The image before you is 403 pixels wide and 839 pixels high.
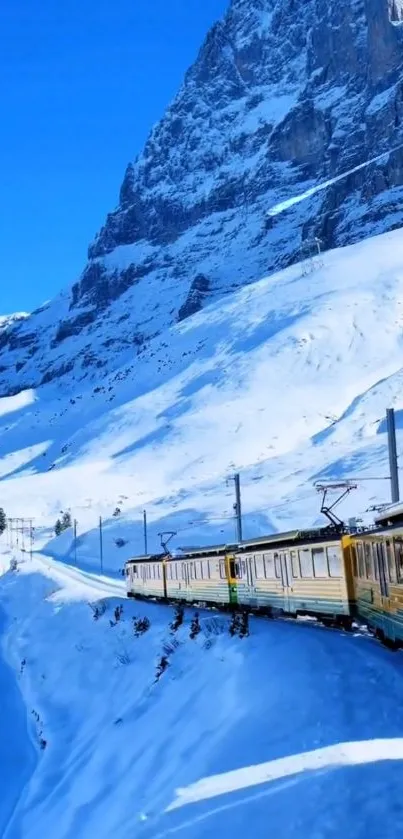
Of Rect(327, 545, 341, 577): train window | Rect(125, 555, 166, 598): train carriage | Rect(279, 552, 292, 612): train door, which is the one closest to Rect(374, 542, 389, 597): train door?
Rect(327, 545, 341, 577): train window

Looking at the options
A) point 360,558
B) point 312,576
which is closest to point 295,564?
point 312,576

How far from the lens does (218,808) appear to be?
10.9 m

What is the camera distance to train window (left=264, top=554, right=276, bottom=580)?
985 inches

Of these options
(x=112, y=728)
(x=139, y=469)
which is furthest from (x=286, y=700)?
(x=139, y=469)

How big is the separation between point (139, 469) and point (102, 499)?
811 cm

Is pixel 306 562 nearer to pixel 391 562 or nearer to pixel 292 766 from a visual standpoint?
pixel 391 562

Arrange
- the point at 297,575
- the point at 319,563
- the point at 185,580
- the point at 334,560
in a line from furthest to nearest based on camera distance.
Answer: the point at 185,580 < the point at 297,575 < the point at 319,563 < the point at 334,560

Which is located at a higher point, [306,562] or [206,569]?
[306,562]

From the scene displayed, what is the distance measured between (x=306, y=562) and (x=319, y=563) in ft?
2.56

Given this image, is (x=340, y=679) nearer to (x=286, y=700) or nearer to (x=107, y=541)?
(x=286, y=700)

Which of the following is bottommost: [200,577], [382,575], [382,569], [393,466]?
[200,577]

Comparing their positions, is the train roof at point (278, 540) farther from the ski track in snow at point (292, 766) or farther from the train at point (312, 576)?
the ski track in snow at point (292, 766)

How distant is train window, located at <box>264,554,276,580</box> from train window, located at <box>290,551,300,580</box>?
175cm

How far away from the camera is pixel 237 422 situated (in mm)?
108500
